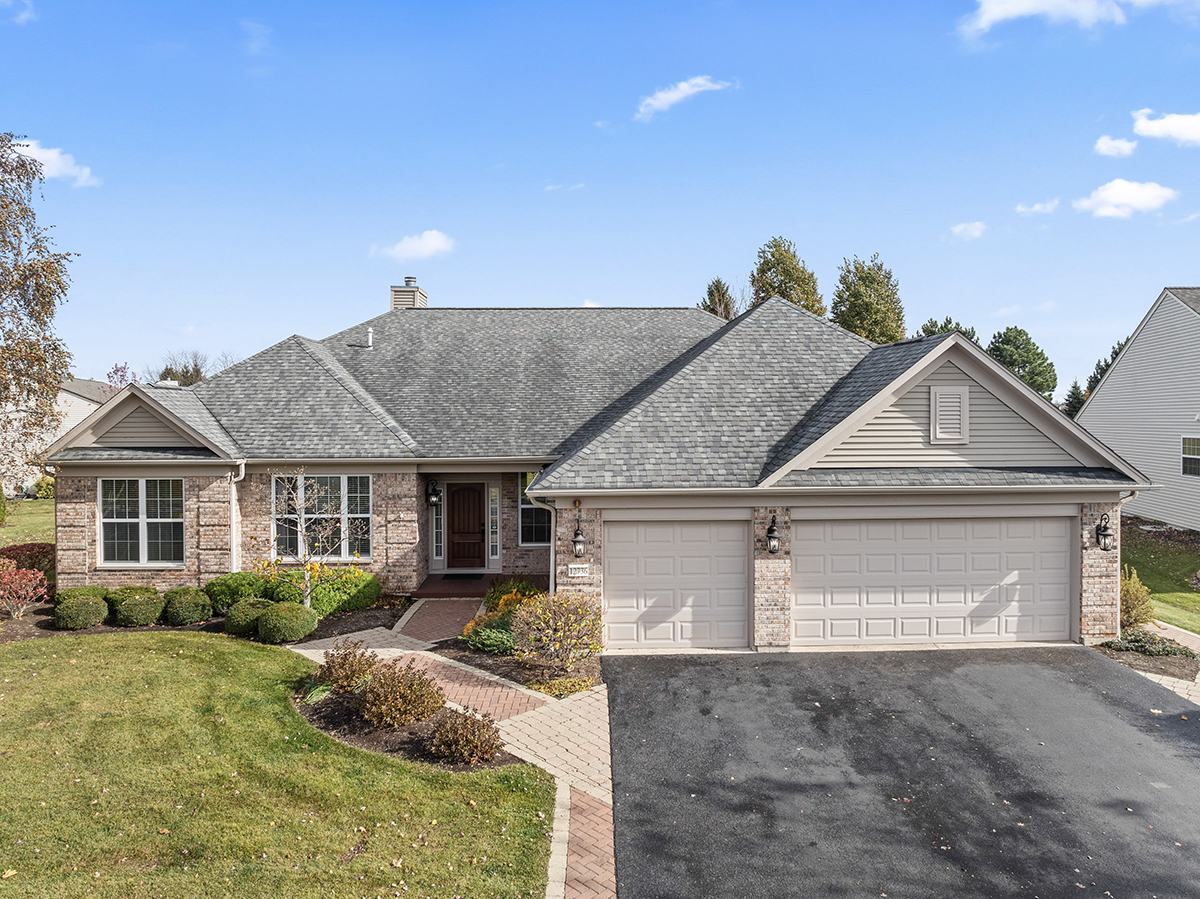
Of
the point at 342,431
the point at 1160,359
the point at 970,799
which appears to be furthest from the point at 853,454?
the point at 1160,359

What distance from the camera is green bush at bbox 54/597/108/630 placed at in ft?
44.5

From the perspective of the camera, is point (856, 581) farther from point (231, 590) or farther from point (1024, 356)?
point (1024, 356)

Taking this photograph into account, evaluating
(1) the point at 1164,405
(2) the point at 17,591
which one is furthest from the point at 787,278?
(2) the point at 17,591

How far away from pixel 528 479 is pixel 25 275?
53.1 ft

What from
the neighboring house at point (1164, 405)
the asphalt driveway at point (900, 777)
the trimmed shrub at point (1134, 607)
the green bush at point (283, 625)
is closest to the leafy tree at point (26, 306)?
the green bush at point (283, 625)

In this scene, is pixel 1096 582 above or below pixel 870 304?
below

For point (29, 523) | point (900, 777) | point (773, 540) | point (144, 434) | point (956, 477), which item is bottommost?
point (900, 777)

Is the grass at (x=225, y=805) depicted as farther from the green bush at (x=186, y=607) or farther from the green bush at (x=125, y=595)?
the green bush at (x=125, y=595)

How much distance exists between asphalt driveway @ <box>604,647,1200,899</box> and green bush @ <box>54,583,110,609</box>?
11.1m

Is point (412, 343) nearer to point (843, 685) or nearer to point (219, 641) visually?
point (219, 641)

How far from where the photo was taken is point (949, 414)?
12.5m

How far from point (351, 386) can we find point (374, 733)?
1119cm

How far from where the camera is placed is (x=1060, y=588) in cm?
1262

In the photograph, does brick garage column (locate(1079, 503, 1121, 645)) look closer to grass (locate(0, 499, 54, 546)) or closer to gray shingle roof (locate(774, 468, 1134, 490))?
gray shingle roof (locate(774, 468, 1134, 490))
